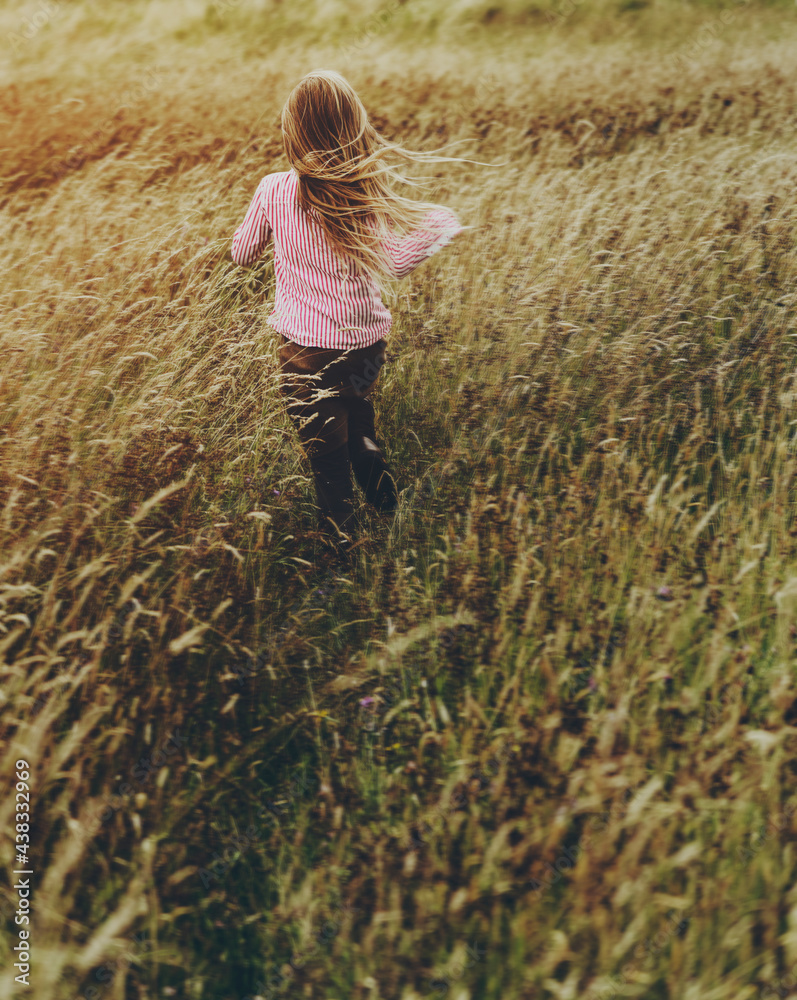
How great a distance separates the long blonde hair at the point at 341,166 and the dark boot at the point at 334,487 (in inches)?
27.5

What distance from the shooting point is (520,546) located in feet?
7.11

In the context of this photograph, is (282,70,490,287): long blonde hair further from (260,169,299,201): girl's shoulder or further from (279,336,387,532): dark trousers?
(279,336,387,532): dark trousers

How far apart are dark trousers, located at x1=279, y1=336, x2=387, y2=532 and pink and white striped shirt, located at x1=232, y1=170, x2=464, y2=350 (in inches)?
2.5

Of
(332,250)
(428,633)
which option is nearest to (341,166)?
(332,250)

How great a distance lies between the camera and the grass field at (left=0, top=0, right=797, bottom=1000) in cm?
144

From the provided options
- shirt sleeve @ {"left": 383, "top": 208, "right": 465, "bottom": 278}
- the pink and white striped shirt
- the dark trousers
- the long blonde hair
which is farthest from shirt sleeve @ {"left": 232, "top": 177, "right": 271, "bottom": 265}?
shirt sleeve @ {"left": 383, "top": 208, "right": 465, "bottom": 278}

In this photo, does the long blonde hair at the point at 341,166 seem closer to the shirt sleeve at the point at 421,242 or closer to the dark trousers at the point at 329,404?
the shirt sleeve at the point at 421,242

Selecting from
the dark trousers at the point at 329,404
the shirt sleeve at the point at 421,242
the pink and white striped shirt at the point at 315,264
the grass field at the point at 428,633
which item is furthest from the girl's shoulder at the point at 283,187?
the grass field at the point at 428,633

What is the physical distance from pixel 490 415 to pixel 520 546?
3.01 feet

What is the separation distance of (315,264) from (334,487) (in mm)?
813

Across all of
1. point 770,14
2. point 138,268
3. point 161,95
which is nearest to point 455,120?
point 161,95

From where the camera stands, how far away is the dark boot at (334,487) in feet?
9.02

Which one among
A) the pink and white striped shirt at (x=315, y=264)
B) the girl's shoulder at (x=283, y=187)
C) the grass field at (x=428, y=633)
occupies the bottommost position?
the grass field at (x=428, y=633)

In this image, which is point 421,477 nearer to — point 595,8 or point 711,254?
point 711,254
